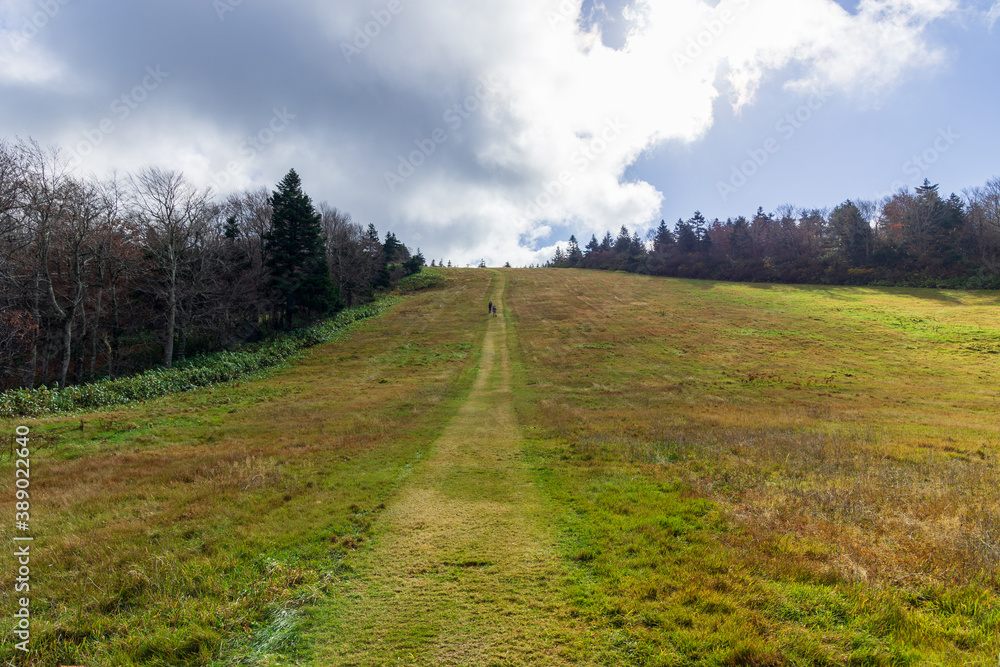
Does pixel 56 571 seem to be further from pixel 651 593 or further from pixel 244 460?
pixel 651 593

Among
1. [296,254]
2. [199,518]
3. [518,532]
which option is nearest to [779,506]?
[518,532]

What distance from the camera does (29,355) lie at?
1137 inches

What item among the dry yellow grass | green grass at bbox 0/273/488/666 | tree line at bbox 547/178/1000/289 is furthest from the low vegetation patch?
tree line at bbox 547/178/1000/289

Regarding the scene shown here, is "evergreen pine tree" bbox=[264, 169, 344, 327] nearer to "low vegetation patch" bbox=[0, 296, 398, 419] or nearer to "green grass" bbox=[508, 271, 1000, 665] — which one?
"low vegetation patch" bbox=[0, 296, 398, 419]

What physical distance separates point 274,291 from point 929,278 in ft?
312

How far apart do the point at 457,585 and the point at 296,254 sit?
42883mm

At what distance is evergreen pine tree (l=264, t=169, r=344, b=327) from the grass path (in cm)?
3656

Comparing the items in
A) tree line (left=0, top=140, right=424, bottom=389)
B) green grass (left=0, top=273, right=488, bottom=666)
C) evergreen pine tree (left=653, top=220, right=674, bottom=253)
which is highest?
evergreen pine tree (left=653, top=220, right=674, bottom=253)

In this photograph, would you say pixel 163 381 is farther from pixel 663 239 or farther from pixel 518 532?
pixel 663 239

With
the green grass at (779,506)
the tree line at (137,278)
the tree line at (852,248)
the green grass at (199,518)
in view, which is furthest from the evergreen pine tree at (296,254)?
the tree line at (852,248)

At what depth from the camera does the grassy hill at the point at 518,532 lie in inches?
172

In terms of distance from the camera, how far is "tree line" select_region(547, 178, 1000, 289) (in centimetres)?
5966

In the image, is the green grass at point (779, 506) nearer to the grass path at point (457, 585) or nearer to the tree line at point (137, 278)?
the grass path at point (457, 585)

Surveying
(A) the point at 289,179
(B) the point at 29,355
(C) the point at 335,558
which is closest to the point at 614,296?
(A) the point at 289,179
